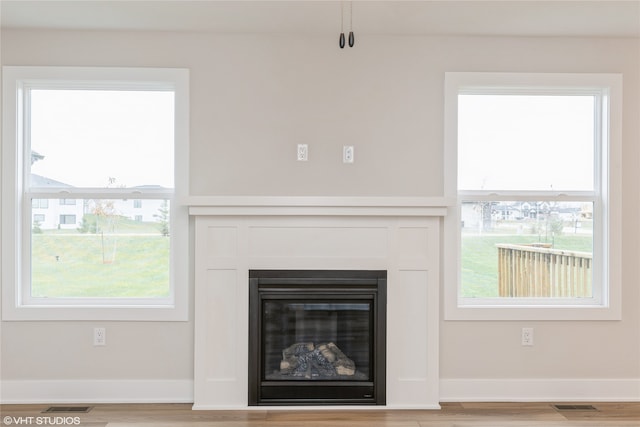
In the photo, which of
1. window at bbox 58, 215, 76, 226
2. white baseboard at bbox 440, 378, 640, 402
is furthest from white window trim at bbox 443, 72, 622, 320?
window at bbox 58, 215, 76, 226

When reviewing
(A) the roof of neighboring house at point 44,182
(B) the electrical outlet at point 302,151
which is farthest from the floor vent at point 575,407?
(A) the roof of neighboring house at point 44,182

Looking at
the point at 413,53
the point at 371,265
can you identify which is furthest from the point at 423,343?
the point at 413,53

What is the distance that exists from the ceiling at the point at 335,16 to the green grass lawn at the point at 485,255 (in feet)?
4.39

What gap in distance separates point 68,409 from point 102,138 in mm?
1734

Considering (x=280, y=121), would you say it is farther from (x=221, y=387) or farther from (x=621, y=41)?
(x=621, y=41)

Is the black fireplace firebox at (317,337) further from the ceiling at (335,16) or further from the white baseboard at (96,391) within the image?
the ceiling at (335,16)

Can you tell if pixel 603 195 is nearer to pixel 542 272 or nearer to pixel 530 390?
pixel 542 272

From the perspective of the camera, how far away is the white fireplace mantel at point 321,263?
3.19m

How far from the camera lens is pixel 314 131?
3318mm

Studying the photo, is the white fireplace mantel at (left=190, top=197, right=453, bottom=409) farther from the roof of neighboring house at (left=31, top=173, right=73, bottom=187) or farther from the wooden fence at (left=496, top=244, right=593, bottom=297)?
the roof of neighboring house at (left=31, top=173, right=73, bottom=187)

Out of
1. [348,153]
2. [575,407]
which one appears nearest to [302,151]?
[348,153]

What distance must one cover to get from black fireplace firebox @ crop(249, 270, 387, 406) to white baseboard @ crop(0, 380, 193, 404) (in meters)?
0.54

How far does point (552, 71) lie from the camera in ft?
11.0

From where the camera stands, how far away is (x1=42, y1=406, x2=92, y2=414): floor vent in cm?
312
